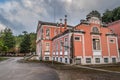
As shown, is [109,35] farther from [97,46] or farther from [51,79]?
[51,79]

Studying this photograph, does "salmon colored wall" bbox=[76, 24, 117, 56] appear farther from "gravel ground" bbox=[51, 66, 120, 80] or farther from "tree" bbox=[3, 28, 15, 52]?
"tree" bbox=[3, 28, 15, 52]

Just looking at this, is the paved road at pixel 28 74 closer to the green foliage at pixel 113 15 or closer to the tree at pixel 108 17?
the green foliage at pixel 113 15

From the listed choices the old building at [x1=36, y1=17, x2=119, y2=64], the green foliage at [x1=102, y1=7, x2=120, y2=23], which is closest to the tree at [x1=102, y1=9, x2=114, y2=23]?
the green foliage at [x1=102, y1=7, x2=120, y2=23]

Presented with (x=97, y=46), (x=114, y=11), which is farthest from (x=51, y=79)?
(x=114, y=11)

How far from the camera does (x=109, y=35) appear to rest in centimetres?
2858

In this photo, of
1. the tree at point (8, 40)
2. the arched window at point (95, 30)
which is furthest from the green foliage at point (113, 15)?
the tree at point (8, 40)

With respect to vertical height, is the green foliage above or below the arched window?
above

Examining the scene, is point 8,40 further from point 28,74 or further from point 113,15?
point 28,74

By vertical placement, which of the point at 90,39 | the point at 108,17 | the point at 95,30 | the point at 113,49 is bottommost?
the point at 113,49

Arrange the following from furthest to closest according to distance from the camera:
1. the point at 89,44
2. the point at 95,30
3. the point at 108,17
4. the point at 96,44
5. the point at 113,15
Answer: the point at 108,17
the point at 113,15
the point at 95,30
the point at 96,44
the point at 89,44

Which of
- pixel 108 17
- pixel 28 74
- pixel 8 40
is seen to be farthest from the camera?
pixel 8 40

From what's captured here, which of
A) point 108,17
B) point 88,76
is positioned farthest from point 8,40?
point 88,76

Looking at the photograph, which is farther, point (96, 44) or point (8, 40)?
point (8, 40)

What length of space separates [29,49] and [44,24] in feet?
111
